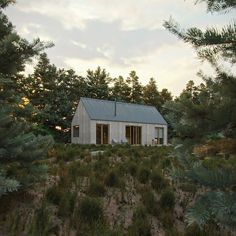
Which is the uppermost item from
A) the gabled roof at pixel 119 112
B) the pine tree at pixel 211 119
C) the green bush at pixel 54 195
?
the gabled roof at pixel 119 112

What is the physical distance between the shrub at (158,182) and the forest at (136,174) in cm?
2

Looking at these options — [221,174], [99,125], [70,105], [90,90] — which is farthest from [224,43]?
[90,90]

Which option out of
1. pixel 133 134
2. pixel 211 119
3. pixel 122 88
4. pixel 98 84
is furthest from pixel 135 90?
pixel 211 119

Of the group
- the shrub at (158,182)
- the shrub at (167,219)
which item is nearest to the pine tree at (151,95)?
the shrub at (158,182)

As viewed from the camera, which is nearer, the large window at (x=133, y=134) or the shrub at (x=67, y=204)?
the shrub at (x=67, y=204)

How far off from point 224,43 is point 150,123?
32560 mm

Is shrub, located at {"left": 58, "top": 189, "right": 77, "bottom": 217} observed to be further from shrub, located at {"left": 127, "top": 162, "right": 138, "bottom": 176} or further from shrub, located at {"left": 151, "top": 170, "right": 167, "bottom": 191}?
shrub, located at {"left": 127, "top": 162, "right": 138, "bottom": 176}

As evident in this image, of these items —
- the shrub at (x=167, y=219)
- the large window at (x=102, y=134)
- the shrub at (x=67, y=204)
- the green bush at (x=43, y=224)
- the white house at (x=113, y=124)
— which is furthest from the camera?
the large window at (x=102, y=134)

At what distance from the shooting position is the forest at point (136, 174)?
10.6ft

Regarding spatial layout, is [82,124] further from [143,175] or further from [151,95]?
[151,95]

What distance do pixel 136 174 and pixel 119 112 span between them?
84.4 ft

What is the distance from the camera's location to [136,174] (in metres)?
8.23

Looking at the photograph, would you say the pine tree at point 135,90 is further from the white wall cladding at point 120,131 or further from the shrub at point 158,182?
the shrub at point 158,182

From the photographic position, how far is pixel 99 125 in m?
31.8
